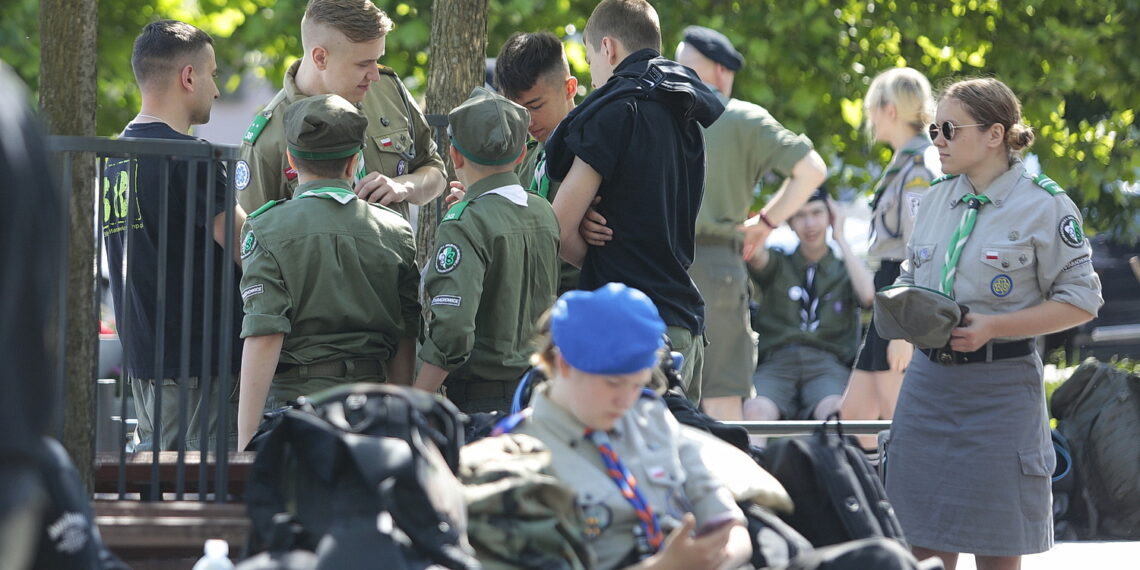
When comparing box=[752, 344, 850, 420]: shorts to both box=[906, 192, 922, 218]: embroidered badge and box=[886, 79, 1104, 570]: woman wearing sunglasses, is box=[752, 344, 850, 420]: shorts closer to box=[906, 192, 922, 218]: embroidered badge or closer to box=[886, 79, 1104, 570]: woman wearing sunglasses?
box=[906, 192, 922, 218]: embroidered badge

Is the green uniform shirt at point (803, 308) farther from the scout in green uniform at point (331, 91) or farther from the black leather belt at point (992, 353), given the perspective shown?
the scout in green uniform at point (331, 91)

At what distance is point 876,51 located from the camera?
37.1ft

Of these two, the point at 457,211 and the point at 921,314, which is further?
the point at 921,314

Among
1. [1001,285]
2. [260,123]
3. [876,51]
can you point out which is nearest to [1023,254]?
[1001,285]

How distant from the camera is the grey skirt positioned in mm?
5082

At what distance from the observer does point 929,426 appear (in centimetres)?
521

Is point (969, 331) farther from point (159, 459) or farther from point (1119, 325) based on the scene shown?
point (1119, 325)

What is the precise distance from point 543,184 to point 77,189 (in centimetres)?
162

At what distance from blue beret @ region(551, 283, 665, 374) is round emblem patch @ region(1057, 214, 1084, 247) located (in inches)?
83.7

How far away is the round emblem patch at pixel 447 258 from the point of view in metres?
4.51

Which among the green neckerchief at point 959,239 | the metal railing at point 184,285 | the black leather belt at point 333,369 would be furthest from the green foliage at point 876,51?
the metal railing at point 184,285

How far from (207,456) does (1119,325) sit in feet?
28.2

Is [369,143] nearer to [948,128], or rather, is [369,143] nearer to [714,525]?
[948,128]

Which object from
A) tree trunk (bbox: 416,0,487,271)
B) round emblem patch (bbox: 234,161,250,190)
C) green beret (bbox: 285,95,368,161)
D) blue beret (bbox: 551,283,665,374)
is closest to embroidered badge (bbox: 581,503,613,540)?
blue beret (bbox: 551,283,665,374)
